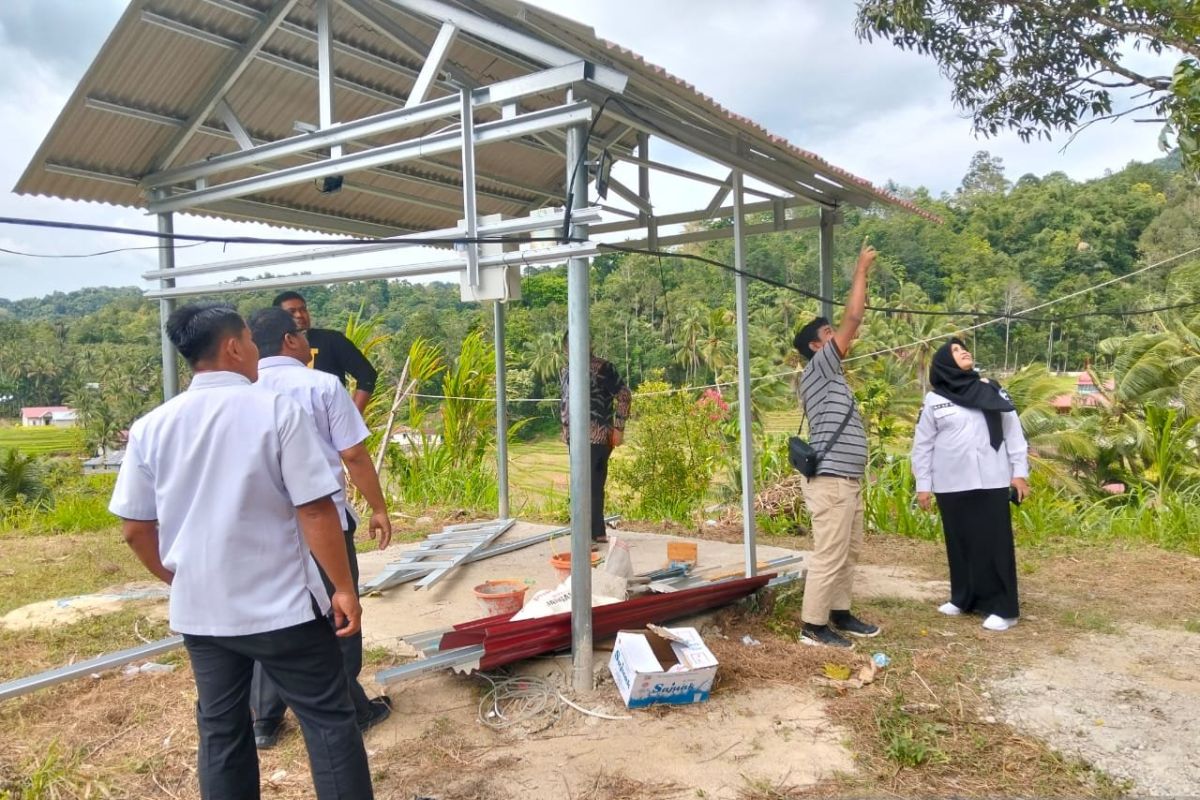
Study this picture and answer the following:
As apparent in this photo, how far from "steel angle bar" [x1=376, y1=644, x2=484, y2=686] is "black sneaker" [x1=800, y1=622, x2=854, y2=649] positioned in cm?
180

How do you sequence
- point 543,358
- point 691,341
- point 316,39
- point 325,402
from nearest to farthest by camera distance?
point 325,402 → point 316,39 → point 691,341 → point 543,358

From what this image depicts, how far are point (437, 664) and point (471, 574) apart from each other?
2.46m

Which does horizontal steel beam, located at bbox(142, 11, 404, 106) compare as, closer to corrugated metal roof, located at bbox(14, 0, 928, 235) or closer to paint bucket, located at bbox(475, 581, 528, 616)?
corrugated metal roof, located at bbox(14, 0, 928, 235)

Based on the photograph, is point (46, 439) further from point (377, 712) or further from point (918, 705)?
point (918, 705)

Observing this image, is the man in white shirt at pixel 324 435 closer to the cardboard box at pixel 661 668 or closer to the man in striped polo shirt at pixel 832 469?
the cardboard box at pixel 661 668

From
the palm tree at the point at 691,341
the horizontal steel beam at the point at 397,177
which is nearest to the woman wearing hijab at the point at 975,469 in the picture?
the horizontal steel beam at the point at 397,177

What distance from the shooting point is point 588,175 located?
12.9ft

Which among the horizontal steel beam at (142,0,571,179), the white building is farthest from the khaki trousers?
the white building

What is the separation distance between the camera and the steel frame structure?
147 inches

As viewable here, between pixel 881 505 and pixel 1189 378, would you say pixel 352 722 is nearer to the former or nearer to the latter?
pixel 881 505

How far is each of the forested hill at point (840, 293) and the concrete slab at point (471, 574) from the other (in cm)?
2843

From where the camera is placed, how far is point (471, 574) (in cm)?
608

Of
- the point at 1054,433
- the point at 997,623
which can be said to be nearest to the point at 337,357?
the point at 997,623

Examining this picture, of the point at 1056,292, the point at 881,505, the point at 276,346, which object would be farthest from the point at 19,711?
the point at 1056,292
